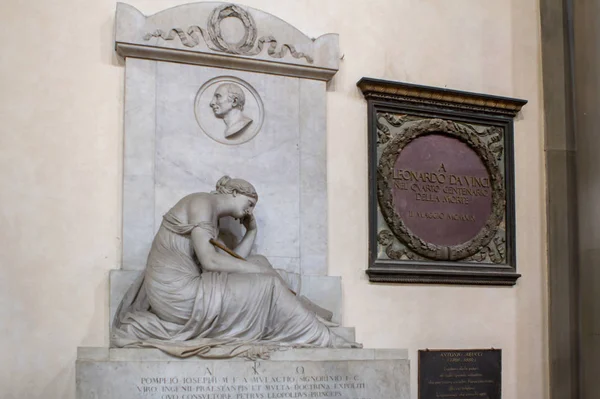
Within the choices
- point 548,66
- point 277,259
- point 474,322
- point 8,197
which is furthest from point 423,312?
point 8,197

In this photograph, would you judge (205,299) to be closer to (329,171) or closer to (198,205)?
(198,205)

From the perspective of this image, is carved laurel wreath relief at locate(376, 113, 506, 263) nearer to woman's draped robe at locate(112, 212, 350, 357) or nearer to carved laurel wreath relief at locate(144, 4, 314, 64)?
carved laurel wreath relief at locate(144, 4, 314, 64)

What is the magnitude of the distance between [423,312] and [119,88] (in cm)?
266

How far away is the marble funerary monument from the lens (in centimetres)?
409

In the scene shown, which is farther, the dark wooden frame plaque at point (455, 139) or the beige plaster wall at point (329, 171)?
the dark wooden frame plaque at point (455, 139)

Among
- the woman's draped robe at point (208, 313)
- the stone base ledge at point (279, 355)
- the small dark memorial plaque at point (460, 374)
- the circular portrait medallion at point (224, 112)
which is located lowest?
the small dark memorial plaque at point (460, 374)

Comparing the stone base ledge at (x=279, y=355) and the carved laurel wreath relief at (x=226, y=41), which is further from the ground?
the carved laurel wreath relief at (x=226, y=41)

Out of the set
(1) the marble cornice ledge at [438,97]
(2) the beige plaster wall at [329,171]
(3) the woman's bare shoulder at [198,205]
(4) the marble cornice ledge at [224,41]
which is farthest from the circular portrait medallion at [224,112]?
(1) the marble cornice ledge at [438,97]

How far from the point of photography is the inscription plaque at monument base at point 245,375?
3895mm

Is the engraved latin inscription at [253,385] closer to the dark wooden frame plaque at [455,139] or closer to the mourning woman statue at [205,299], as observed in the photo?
the mourning woman statue at [205,299]

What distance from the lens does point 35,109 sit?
489 centimetres

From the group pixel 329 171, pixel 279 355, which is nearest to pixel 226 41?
pixel 329 171

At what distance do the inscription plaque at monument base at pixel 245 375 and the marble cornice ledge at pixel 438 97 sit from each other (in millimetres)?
2066

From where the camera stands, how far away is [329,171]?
18.1 feet
